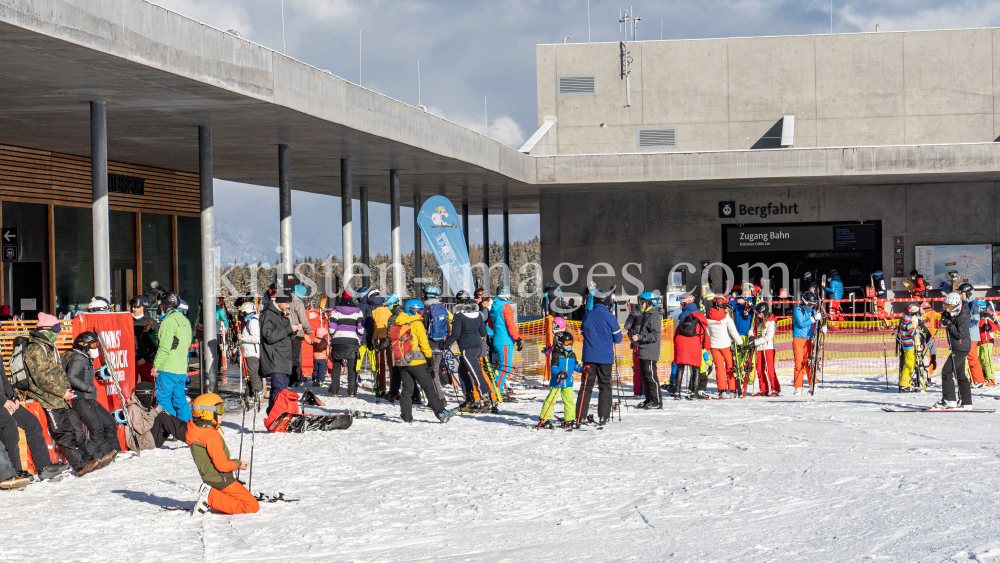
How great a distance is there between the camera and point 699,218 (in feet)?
91.4

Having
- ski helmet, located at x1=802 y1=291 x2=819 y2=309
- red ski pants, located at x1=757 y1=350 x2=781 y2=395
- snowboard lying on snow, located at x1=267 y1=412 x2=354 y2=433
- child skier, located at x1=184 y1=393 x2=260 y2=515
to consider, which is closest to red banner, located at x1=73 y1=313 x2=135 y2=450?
snowboard lying on snow, located at x1=267 y1=412 x2=354 y2=433

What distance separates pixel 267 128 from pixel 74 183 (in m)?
6.19

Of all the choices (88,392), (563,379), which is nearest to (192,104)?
(88,392)

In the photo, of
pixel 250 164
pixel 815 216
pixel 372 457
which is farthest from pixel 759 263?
pixel 372 457

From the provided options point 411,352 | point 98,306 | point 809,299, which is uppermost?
point 98,306

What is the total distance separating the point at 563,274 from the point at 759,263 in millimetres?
5695

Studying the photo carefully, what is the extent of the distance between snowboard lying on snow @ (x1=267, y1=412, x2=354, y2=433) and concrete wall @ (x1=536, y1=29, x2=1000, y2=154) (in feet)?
63.5

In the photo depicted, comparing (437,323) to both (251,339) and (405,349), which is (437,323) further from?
(251,339)

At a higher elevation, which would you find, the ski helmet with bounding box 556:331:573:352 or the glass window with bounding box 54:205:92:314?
the glass window with bounding box 54:205:92:314

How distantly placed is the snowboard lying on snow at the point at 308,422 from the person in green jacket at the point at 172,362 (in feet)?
3.64

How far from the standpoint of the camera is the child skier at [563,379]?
11.1 meters

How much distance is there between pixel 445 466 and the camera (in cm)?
905

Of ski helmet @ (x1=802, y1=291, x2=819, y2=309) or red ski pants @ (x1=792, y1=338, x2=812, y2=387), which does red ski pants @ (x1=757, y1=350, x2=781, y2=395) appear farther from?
ski helmet @ (x1=802, y1=291, x2=819, y2=309)

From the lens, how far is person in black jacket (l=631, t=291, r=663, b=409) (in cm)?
1312
